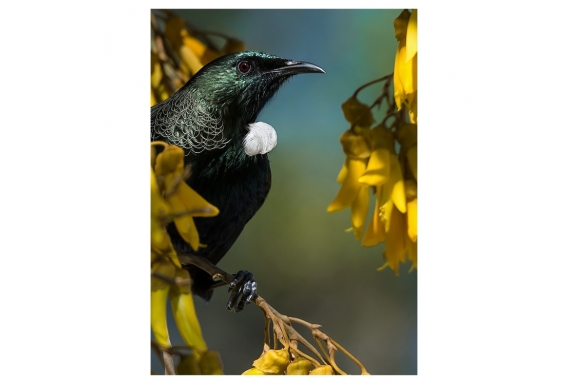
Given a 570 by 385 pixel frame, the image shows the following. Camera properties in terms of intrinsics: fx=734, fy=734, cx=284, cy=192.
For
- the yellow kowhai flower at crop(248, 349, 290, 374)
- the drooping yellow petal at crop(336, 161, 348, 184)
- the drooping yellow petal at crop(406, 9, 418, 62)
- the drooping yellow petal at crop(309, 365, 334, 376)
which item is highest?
the drooping yellow petal at crop(406, 9, 418, 62)

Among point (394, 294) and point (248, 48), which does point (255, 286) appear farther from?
point (248, 48)

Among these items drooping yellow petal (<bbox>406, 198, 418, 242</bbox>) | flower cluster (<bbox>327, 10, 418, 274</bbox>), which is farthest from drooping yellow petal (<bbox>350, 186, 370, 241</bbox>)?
drooping yellow petal (<bbox>406, 198, 418, 242</bbox>)

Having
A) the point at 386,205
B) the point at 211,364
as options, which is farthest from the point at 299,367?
the point at 386,205

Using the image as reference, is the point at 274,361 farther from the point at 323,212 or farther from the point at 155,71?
the point at 155,71

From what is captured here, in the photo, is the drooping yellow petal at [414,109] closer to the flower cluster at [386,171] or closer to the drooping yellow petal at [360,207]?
the flower cluster at [386,171]

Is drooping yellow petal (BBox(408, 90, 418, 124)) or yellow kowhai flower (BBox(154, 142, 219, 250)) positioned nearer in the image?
yellow kowhai flower (BBox(154, 142, 219, 250))

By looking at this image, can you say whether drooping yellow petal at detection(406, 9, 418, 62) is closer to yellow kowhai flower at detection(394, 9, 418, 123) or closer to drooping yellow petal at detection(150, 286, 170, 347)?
yellow kowhai flower at detection(394, 9, 418, 123)
